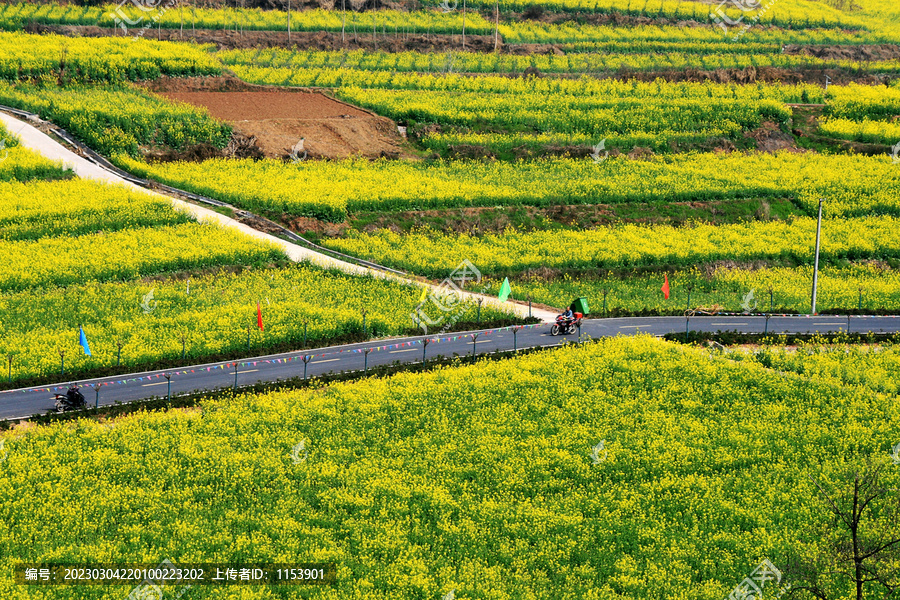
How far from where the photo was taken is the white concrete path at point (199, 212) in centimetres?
6119

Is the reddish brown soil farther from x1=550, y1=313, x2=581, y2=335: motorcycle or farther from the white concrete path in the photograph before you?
x1=550, y1=313, x2=581, y2=335: motorcycle

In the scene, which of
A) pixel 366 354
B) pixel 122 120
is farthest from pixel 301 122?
pixel 366 354

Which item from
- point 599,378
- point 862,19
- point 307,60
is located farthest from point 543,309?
point 862,19

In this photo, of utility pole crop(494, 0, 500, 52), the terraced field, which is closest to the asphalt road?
the terraced field

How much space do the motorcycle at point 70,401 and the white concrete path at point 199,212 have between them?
22.4 meters

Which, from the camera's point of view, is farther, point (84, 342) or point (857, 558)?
point (84, 342)

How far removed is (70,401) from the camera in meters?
44.2

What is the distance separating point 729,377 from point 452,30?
96.8 m

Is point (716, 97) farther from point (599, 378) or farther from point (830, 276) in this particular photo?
point (599, 378)

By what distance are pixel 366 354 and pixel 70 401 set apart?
13458 millimetres

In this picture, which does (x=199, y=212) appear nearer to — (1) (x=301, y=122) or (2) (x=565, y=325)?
(1) (x=301, y=122)

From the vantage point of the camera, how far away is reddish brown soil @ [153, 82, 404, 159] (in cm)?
8788

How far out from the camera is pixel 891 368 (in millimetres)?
53500

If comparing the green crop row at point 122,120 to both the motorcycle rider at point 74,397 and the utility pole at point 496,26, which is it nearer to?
the motorcycle rider at point 74,397
